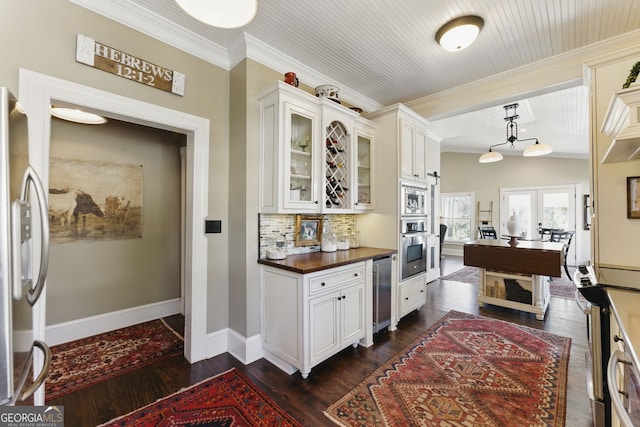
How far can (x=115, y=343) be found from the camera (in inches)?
107

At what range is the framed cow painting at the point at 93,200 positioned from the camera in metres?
2.75

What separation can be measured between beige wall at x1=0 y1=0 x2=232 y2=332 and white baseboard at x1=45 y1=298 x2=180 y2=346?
212 mm

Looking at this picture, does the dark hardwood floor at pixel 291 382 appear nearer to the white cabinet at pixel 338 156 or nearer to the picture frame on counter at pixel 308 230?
the picture frame on counter at pixel 308 230

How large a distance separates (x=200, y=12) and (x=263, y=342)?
8.10 ft

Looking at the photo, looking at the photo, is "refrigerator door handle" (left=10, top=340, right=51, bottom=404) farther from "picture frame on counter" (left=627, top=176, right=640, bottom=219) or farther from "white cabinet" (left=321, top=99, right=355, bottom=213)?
"picture frame on counter" (left=627, top=176, right=640, bottom=219)

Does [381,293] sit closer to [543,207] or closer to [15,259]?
[15,259]

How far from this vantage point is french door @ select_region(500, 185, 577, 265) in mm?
6781

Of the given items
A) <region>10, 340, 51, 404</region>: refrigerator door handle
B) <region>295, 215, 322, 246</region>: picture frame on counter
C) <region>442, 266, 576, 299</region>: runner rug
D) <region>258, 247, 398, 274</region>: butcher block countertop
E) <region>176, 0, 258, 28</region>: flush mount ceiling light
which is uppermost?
<region>176, 0, 258, 28</region>: flush mount ceiling light

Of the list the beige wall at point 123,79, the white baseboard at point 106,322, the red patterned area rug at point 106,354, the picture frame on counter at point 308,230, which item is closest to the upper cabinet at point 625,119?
the picture frame on counter at point 308,230

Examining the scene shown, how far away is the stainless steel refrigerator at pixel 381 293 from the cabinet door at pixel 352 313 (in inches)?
10.0

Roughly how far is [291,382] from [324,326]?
0.48 meters

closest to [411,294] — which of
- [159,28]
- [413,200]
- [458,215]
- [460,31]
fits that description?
[413,200]

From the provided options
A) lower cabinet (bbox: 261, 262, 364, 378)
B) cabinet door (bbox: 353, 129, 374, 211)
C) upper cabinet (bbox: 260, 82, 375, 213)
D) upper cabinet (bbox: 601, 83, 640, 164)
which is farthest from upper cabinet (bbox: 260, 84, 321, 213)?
upper cabinet (bbox: 601, 83, 640, 164)

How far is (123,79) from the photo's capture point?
201 cm
